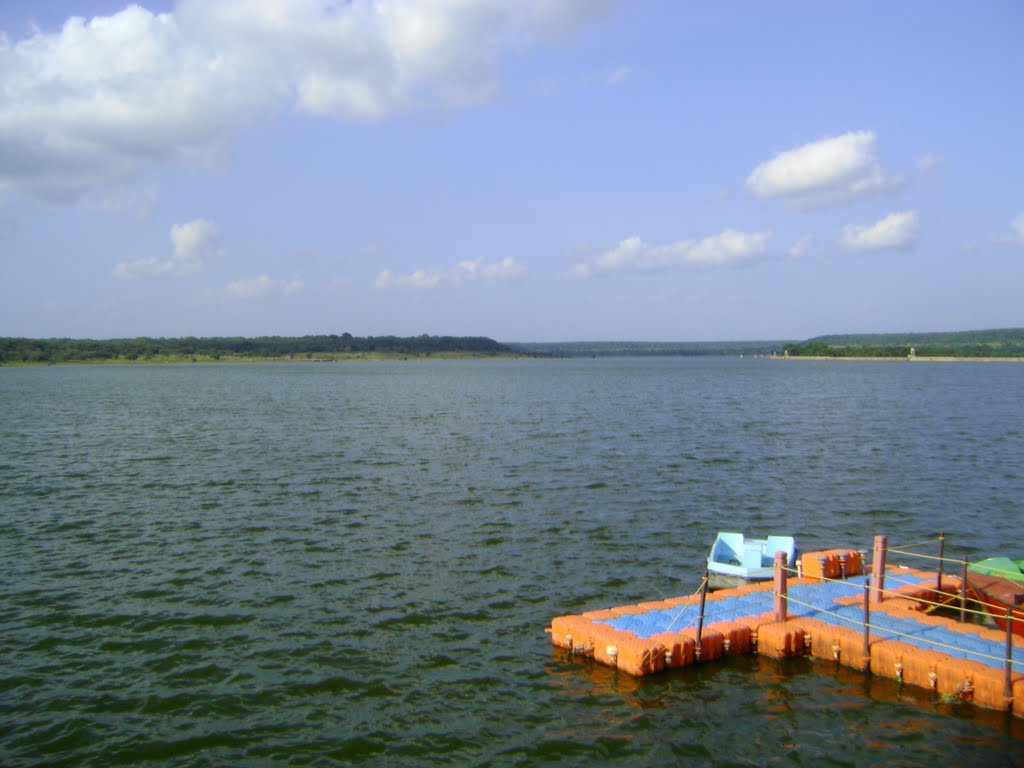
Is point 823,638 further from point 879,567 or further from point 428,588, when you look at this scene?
point 428,588

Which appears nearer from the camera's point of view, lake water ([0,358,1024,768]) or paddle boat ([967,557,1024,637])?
lake water ([0,358,1024,768])

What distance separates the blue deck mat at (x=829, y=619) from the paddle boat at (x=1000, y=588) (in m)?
1.05

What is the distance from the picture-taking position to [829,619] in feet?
59.4

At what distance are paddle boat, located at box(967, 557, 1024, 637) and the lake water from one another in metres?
3.63

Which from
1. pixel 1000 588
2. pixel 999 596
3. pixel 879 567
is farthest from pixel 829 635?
pixel 1000 588

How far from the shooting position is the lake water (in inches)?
548

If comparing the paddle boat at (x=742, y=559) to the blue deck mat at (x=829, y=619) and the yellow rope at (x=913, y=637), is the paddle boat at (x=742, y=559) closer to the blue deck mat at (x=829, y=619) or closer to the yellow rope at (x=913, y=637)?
the blue deck mat at (x=829, y=619)

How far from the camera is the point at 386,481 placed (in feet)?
123

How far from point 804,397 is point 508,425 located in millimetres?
52606

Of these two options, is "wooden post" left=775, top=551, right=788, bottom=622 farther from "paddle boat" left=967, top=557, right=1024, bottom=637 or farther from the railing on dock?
"paddle boat" left=967, top=557, right=1024, bottom=637

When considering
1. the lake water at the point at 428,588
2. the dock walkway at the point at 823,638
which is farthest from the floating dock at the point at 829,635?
the lake water at the point at 428,588

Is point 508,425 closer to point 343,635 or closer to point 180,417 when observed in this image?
point 180,417

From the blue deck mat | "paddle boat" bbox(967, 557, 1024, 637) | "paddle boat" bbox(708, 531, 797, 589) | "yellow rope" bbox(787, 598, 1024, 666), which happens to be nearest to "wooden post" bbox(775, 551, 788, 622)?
the blue deck mat

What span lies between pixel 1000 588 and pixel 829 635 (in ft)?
16.7
